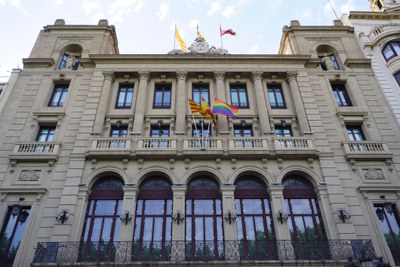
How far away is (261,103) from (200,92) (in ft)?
16.3

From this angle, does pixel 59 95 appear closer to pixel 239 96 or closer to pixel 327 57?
pixel 239 96

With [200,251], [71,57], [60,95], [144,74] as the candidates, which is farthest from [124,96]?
[200,251]

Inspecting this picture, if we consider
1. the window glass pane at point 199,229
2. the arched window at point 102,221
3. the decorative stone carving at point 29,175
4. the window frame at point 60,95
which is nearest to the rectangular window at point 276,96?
the window glass pane at point 199,229

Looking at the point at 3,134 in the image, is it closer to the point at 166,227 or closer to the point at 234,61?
the point at 166,227

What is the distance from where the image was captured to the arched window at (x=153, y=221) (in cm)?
1681

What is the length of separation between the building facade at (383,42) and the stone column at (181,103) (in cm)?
1559

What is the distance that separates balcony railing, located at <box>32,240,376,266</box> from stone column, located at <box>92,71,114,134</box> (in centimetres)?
808

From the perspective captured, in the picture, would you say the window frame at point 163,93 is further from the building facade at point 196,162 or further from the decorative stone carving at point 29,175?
the decorative stone carving at point 29,175

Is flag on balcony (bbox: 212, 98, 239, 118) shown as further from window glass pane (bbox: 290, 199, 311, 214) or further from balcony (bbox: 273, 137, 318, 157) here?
window glass pane (bbox: 290, 199, 311, 214)

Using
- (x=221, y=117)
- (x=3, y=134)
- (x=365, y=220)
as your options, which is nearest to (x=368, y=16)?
(x=221, y=117)

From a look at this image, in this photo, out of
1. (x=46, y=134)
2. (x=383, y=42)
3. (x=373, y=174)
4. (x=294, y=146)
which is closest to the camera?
(x=373, y=174)

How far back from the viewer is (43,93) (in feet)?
79.8

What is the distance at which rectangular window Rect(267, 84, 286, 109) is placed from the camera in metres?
24.3

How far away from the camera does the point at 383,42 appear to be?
2711cm
